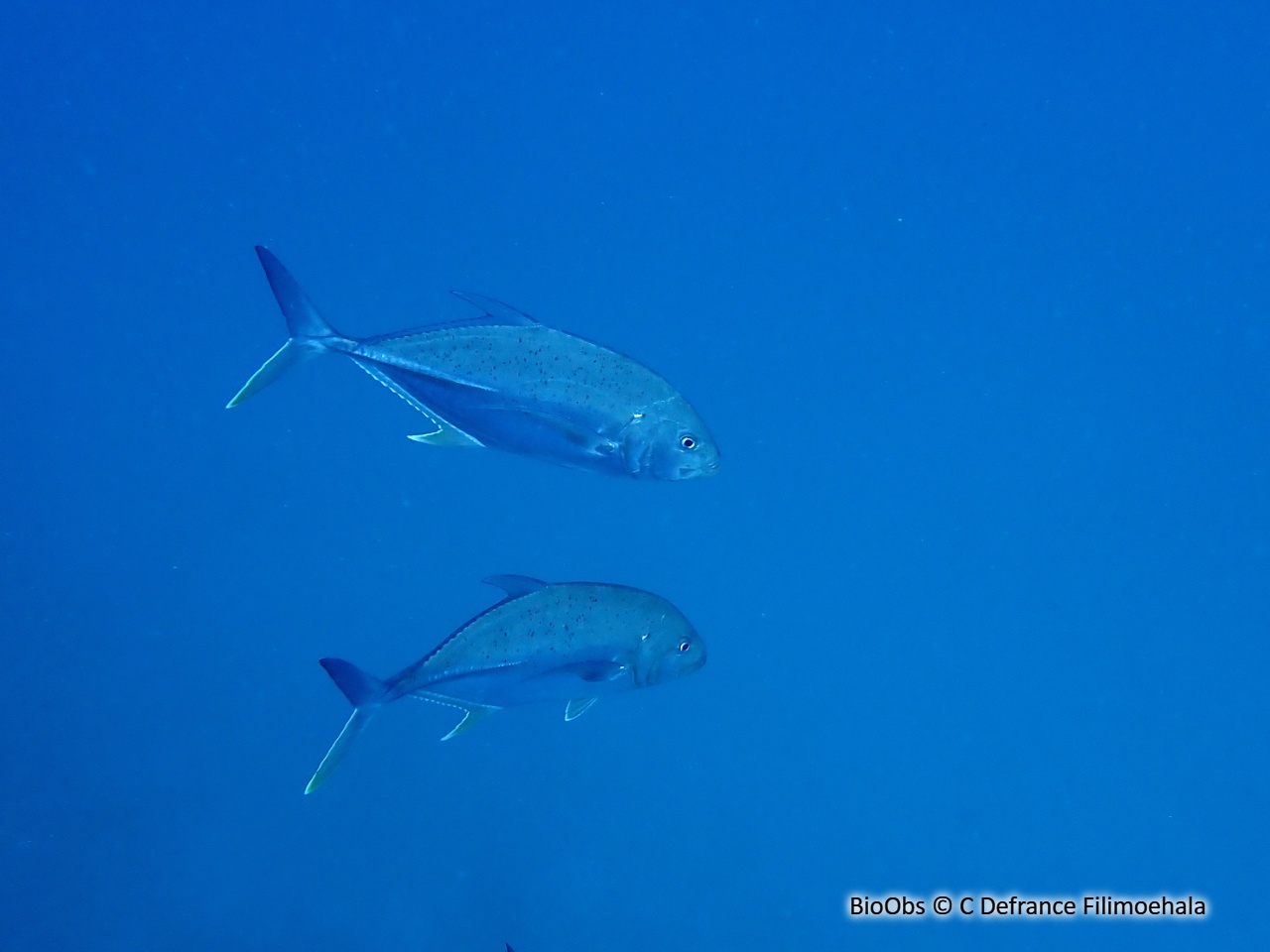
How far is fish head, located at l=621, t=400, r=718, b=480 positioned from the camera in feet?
7.93

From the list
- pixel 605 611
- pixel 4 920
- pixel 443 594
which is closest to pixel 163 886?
pixel 4 920

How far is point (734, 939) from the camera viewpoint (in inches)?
260

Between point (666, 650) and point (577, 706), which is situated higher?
point (666, 650)

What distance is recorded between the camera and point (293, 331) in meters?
2.57

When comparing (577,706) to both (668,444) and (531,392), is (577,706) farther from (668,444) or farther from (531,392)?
(531,392)

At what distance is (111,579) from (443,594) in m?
3.31

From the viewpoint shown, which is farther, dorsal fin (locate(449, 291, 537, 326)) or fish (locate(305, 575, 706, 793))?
fish (locate(305, 575, 706, 793))

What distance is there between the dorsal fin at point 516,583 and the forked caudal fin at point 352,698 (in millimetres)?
504

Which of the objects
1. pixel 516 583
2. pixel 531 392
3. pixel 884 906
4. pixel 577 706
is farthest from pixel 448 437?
pixel 884 906

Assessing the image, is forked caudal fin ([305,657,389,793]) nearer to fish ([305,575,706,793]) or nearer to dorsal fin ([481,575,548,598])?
fish ([305,575,706,793])

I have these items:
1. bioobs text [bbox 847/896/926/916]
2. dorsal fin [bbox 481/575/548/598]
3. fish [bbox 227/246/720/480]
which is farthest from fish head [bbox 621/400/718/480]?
bioobs text [bbox 847/896/926/916]

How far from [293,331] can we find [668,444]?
4.17 ft

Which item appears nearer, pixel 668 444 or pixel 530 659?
pixel 668 444

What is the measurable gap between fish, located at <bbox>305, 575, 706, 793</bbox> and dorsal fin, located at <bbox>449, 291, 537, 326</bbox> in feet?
2.91
